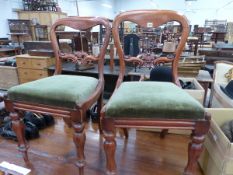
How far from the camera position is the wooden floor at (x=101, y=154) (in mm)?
1173

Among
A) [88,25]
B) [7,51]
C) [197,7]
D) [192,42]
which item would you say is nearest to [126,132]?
[88,25]

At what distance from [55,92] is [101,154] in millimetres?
615

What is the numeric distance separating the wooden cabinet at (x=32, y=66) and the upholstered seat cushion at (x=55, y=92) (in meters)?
1.53

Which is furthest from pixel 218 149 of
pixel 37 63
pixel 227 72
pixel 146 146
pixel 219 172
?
pixel 37 63

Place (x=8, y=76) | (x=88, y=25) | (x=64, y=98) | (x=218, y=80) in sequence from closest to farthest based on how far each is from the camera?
(x=64, y=98)
(x=88, y=25)
(x=218, y=80)
(x=8, y=76)

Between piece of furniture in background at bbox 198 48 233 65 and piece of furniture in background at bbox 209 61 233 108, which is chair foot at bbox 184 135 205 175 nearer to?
piece of furniture in background at bbox 209 61 233 108

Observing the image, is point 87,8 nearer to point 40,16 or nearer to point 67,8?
point 67,8

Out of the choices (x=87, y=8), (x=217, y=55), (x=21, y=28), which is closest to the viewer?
(x=217, y=55)

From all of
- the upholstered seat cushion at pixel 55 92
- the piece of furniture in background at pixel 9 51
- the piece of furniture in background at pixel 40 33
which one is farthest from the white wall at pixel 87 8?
the upholstered seat cushion at pixel 55 92

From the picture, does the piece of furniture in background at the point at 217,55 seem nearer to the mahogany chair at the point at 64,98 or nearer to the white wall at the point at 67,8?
the mahogany chair at the point at 64,98

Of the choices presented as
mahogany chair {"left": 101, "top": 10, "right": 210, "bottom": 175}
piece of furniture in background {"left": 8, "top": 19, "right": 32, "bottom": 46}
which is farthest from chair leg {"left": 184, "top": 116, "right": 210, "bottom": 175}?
piece of furniture in background {"left": 8, "top": 19, "right": 32, "bottom": 46}

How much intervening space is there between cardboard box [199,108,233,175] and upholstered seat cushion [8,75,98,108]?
0.69 meters

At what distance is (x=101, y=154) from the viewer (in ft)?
4.32

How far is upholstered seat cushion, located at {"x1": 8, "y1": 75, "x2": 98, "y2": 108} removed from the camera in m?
0.90
